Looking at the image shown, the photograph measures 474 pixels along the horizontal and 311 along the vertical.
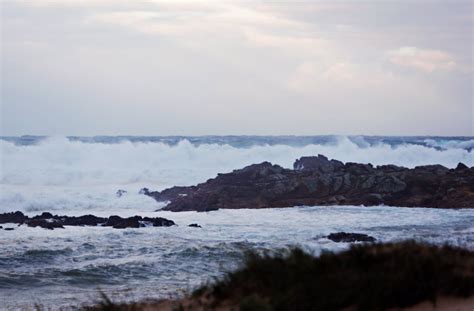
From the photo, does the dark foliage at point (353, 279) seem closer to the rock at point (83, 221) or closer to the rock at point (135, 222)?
the rock at point (135, 222)

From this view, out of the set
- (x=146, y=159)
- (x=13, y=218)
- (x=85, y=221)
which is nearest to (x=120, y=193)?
(x=13, y=218)

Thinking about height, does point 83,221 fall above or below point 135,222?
below

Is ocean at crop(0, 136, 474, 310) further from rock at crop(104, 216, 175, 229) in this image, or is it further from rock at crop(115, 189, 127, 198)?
rock at crop(104, 216, 175, 229)

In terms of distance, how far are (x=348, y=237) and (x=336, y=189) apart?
13.1 meters

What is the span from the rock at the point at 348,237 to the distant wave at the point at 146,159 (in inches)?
1195

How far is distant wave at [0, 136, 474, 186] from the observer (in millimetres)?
51562

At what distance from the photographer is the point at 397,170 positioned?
36438 millimetres

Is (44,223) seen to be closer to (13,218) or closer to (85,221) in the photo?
(85,221)

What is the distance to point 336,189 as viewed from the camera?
34.0m

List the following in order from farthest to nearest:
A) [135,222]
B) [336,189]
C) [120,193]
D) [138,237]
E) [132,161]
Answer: [132,161] → [120,193] → [336,189] → [135,222] → [138,237]

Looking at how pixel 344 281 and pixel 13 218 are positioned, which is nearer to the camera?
pixel 344 281

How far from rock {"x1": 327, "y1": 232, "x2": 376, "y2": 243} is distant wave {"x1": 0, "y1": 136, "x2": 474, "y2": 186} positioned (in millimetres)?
30365

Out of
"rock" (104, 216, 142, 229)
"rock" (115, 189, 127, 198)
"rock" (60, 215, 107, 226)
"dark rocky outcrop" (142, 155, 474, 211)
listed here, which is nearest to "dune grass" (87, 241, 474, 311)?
"rock" (104, 216, 142, 229)

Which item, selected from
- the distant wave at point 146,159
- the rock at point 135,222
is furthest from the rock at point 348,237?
the distant wave at point 146,159
